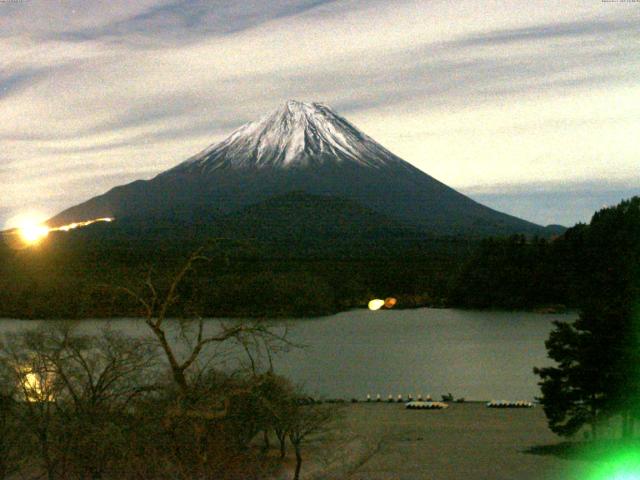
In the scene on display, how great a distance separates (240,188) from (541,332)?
55.1m

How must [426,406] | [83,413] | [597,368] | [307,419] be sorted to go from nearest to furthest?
[83,413] → [307,419] → [597,368] → [426,406]

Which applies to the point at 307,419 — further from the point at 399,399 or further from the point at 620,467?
the point at 399,399

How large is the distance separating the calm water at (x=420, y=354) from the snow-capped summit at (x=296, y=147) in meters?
47.2

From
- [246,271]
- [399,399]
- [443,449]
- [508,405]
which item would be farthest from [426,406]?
[246,271]

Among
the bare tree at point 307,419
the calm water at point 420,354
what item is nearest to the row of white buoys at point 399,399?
the calm water at point 420,354

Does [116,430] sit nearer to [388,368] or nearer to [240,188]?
[388,368]

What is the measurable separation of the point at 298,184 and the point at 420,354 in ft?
203

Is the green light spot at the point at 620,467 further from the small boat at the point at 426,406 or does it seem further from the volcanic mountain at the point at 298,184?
the volcanic mountain at the point at 298,184

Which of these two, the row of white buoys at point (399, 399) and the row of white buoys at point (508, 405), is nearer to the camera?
the row of white buoys at point (508, 405)

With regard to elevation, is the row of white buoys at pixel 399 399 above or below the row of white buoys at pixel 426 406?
below

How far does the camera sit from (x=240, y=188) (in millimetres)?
95688

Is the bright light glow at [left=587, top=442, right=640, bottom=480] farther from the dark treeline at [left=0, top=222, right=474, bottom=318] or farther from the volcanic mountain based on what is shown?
the volcanic mountain

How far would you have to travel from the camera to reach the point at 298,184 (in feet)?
321

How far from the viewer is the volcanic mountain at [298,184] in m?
91.4
